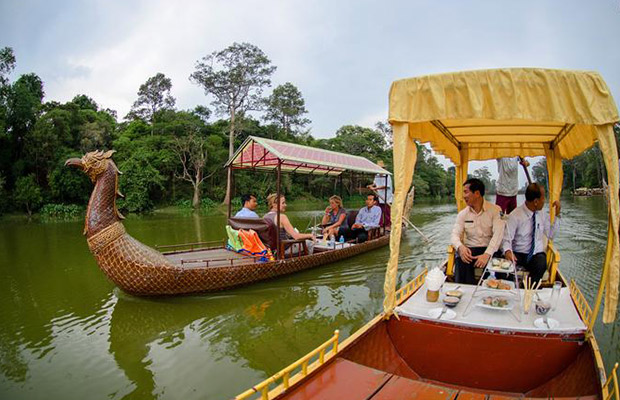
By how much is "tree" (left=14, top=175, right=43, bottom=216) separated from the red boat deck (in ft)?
91.8

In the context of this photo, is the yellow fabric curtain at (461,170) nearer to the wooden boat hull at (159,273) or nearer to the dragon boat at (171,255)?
the dragon boat at (171,255)

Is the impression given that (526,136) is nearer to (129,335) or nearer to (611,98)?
(611,98)

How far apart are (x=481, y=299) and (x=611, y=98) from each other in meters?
2.05

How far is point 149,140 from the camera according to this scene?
30.0m

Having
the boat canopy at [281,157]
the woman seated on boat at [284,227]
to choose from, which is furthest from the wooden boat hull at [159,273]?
the boat canopy at [281,157]

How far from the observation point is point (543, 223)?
15.8ft

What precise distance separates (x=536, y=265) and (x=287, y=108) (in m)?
37.6

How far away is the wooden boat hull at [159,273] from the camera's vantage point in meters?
5.57

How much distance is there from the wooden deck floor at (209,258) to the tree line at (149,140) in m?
12.5

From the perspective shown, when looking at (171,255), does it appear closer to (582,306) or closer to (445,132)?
(445,132)

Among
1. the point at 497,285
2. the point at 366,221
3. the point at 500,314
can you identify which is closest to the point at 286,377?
the point at 500,314

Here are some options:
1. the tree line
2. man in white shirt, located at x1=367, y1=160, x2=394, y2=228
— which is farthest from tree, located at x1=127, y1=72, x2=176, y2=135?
man in white shirt, located at x1=367, y1=160, x2=394, y2=228

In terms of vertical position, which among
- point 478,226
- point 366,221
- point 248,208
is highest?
point 248,208

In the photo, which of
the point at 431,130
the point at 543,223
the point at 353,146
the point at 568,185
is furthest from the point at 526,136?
Result: the point at 568,185
